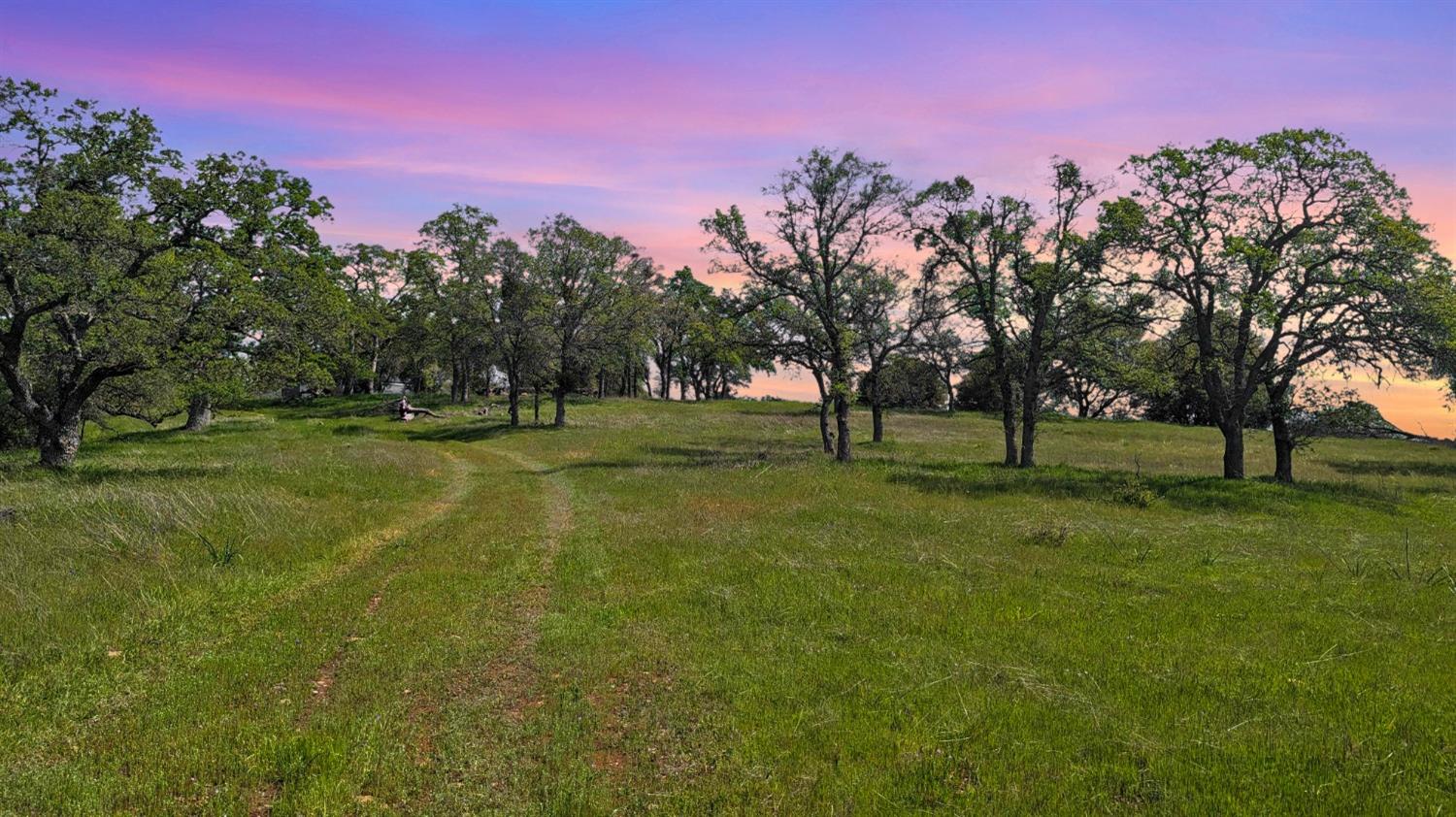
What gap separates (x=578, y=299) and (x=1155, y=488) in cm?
4095

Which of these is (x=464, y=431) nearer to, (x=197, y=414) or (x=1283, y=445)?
(x=197, y=414)

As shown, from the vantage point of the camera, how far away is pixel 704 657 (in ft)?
28.8

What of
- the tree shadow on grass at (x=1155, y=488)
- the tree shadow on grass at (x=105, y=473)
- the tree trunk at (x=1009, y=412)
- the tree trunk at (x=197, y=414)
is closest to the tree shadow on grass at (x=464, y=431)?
the tree trunk at (x=197, y=414)

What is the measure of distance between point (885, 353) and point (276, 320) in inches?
1149

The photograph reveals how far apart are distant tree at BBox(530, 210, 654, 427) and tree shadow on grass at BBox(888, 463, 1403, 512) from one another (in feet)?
98.6

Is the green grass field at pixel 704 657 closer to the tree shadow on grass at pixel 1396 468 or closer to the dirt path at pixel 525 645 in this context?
the dirt path at pixel 525 645

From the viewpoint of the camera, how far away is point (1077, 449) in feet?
156

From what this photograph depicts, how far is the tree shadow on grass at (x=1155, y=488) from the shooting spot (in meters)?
22.9

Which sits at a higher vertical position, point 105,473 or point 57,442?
point 57,442

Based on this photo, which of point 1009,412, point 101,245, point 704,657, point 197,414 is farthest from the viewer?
point 197,414

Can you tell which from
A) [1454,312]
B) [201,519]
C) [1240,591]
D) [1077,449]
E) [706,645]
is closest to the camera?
[706,645]

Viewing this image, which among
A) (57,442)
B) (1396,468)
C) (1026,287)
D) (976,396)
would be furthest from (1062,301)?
(976,396)

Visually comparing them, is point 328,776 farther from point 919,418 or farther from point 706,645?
point 919,418

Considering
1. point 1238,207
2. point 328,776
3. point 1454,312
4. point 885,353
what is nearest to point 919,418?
point 885,353
